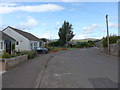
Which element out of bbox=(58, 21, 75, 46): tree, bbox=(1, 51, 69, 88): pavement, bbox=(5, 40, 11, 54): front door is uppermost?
bbox=(58, 21, 75, 46): tree

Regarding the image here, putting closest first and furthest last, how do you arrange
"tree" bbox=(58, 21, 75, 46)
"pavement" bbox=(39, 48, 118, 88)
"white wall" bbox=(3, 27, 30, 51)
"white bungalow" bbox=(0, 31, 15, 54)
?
"pavement" bbox=(39, 48, 118, 88) → "white bungalow" bbox=(0, 31, 15, 54) → "white wall" bbox=(3, 27, 30, 51) → "tree" bbox=(58, 21, 75, 46)

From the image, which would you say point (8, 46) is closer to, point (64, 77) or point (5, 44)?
point (5, 44)

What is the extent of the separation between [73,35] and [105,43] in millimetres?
49319

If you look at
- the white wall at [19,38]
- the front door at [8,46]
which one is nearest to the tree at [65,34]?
the white wall at [19,38]

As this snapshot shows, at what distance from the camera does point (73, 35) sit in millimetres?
82375

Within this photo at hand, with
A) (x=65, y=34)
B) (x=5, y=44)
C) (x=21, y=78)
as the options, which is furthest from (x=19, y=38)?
(x=65, y=34)

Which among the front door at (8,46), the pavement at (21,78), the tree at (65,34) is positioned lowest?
the pavement at (21,78)

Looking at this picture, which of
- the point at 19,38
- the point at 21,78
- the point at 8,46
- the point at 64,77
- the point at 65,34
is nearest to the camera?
the point at 21,78

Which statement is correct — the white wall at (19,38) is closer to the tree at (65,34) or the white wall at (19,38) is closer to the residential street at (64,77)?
the residential street at (64,77)

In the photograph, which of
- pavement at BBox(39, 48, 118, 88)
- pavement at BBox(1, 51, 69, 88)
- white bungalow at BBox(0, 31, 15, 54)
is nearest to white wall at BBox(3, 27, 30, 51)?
white bungalow at BBox(0, 31, 15, 54)

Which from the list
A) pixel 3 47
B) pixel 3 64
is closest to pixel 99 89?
pixel 3 64

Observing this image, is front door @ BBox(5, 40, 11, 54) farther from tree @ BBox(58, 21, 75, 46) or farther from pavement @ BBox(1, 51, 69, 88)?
tree @ BBox(58, 21, 75, 46)

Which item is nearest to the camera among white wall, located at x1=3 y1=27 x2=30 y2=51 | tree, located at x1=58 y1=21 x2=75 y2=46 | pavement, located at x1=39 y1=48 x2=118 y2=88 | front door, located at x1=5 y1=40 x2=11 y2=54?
pavement, located at x1=39 y1=48 x2=118 y2=88

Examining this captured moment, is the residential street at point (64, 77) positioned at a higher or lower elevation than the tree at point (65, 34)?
lower
